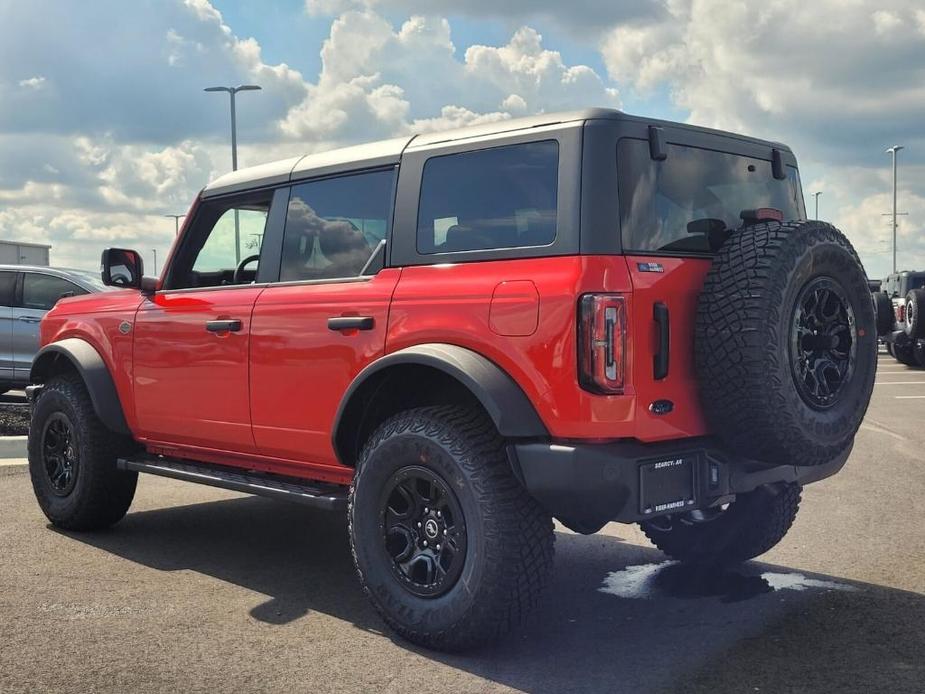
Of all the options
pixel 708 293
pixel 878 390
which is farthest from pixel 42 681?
pixel 878 390

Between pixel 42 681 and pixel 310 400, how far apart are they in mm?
1600

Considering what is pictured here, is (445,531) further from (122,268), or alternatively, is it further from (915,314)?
(915,314)

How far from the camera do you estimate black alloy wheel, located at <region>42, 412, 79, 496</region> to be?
20.5ft

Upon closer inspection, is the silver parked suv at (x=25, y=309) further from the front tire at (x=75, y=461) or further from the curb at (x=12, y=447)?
the front tire at (x=75, y=461)

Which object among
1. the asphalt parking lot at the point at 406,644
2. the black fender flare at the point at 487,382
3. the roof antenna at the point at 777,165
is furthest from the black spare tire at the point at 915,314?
the black fender flare at the point at 487,382

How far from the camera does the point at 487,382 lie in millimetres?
3891

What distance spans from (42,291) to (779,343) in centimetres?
1097

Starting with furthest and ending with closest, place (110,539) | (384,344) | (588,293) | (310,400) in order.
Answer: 1. (110,539)
2. (310,400)
3. (384,344)
4. (588,293)

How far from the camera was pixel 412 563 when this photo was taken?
4211 mm

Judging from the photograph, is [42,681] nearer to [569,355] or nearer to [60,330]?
[569,355]

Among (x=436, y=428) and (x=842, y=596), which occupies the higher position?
(x=436, y=428)

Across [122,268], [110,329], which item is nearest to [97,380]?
[110,329]

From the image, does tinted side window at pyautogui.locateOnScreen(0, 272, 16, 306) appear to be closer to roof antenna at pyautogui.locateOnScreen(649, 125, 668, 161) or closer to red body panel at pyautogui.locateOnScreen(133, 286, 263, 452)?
red body panel at pyautogui.locateOnScreen(133, 286, 263, 452)

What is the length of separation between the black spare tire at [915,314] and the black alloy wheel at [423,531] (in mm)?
16551
